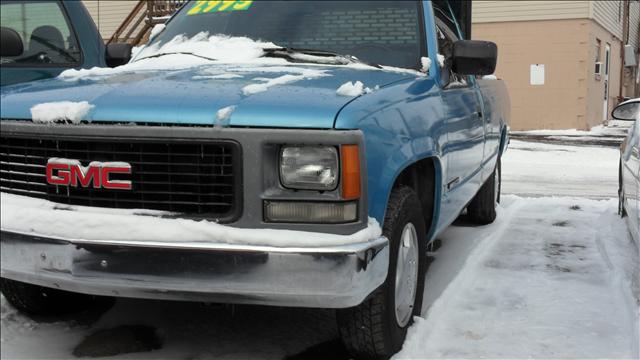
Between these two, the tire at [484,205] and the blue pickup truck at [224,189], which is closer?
the blue pickup truck at [224,189]

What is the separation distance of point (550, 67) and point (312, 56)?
1579 centimetres

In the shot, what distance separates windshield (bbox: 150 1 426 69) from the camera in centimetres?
364

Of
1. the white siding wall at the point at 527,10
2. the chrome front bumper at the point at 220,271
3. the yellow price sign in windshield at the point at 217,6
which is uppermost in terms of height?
the white siding wall at the point at 527,10

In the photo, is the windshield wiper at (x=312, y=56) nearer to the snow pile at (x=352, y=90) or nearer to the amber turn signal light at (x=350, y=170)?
the snow pile at (x=352, y=90)

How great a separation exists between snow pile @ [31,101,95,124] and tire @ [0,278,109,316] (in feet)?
3.57

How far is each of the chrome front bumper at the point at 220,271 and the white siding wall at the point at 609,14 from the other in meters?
17.0

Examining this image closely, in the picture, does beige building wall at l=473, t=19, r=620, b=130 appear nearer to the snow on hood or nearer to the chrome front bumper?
the snow on hood

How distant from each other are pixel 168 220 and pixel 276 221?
39 cm

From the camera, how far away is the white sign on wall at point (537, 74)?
1788cm

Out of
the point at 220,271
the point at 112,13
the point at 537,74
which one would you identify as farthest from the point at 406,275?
the point at 112,13

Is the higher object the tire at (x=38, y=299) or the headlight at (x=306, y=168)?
the headlight at (x=306, y=168)

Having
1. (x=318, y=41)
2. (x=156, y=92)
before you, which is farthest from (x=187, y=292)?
(x=318, y=41)

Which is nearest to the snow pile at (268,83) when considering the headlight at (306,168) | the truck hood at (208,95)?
the truck hood at (208,95)

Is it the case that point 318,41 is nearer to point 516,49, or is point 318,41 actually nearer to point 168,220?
point 168,220
